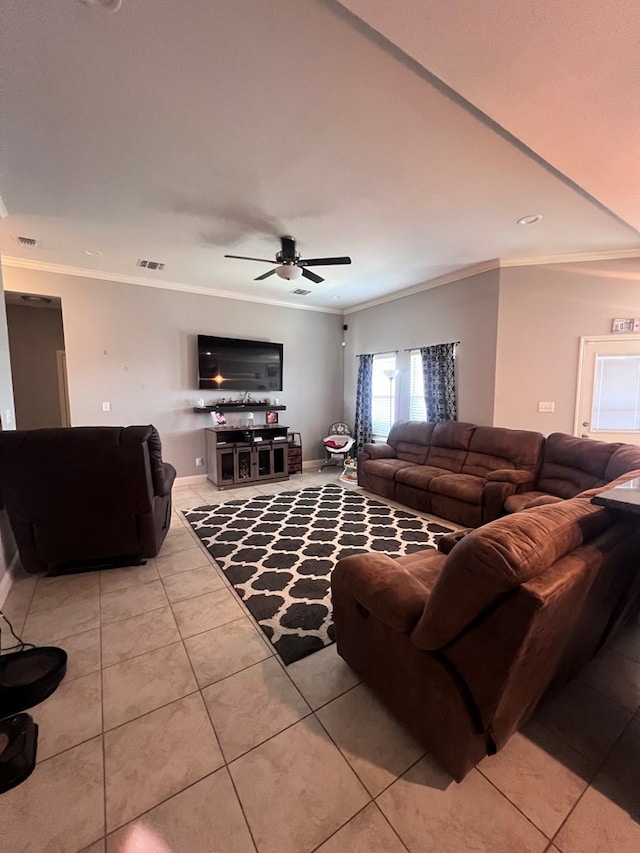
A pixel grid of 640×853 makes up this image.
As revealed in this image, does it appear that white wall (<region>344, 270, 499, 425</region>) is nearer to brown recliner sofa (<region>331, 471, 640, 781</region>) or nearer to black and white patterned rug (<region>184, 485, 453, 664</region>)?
black and white patterned rug (<region>184, 485, 453, 664</region>)

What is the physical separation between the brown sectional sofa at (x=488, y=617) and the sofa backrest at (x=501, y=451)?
1.78m

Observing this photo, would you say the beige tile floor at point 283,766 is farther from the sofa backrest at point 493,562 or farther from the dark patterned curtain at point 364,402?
the dark patterned curtain at point 364,402

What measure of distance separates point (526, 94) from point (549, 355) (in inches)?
123

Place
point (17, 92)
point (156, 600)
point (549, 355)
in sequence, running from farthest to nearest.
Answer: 1. point (549, 355)
2. point (156, 600)
3. point (17, 92)

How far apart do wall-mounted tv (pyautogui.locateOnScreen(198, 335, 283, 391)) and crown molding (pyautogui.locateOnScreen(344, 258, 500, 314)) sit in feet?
5.90

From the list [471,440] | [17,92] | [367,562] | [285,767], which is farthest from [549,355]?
[17,92]

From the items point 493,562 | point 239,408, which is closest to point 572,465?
point 493,562

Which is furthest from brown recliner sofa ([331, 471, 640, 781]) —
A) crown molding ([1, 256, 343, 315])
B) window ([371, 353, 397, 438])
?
crown molding ([1, 256, 343, 315])

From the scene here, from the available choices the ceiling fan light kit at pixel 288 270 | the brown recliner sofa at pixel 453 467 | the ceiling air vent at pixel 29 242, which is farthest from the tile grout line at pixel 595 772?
the ceiling air vent at pixel 29 242

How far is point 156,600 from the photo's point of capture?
238cm


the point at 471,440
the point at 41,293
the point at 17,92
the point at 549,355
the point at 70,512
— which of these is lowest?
the point at 70,512

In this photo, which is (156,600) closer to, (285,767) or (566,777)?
(285,767)

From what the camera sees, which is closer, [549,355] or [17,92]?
[17,92]

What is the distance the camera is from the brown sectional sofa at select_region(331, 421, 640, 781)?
3.33ft
